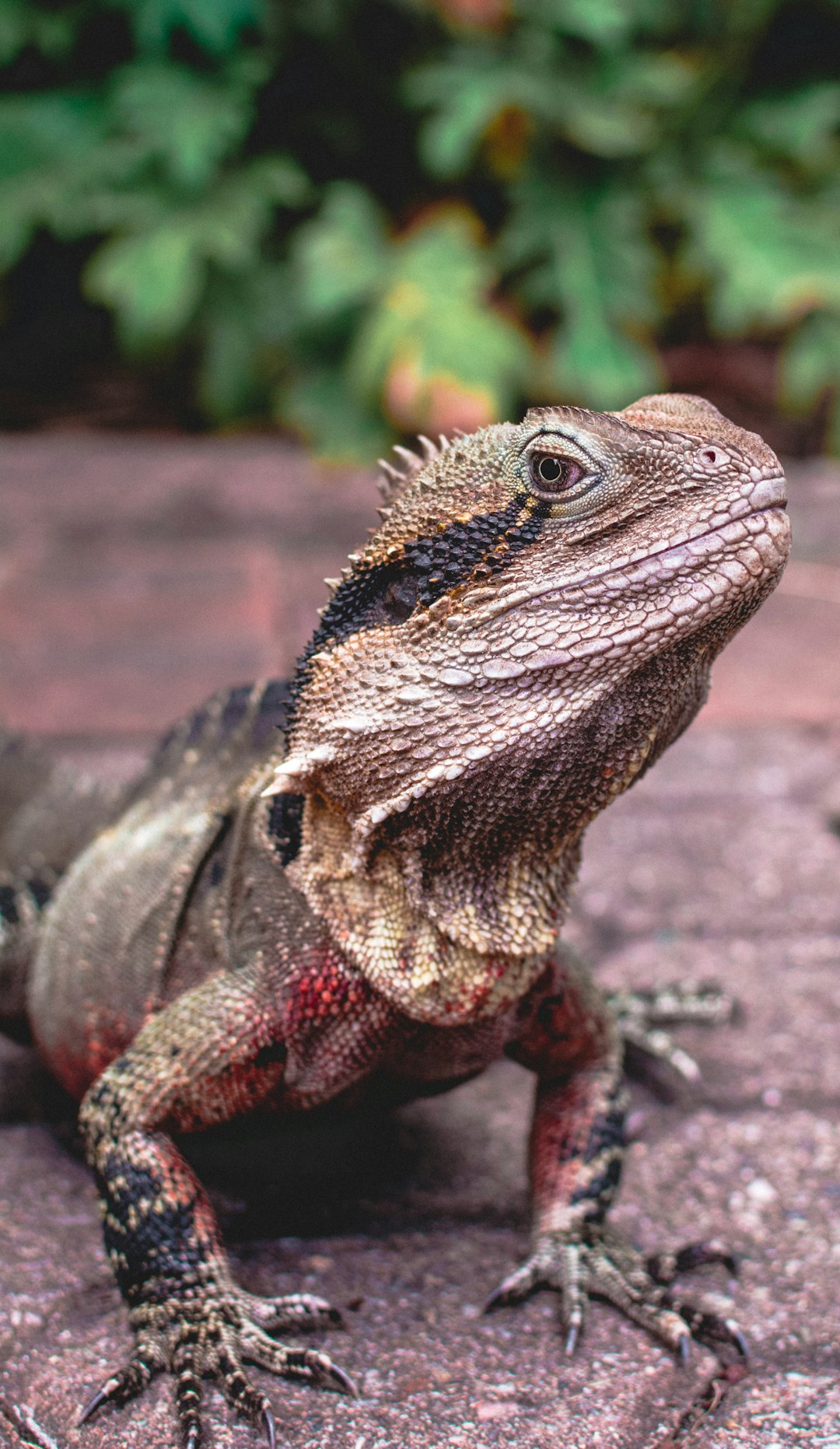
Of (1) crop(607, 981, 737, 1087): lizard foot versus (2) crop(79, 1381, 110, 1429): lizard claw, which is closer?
(2) crop(79, 1381, 110, 1429): lizard claw

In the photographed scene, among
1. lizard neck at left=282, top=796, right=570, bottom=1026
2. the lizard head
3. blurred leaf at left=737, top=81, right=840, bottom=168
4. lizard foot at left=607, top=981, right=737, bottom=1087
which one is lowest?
lizard foot at left=607, top=981, right=737, bottom=1087

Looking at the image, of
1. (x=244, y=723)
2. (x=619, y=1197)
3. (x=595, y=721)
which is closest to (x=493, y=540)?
(x=595, y=721)

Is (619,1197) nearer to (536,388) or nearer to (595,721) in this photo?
(595,721)

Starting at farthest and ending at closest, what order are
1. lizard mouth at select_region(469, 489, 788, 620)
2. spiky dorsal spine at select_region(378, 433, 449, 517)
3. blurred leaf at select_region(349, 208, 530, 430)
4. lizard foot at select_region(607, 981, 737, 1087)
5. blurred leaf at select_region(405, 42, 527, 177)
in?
blurred leaf at select_region(405, 42, 527, 177) → blurred leaf at select_region(349, 208, 530, 430) → lizard foot at select_region(607, 981, 737, 1087) → spiky dorsal spine at select_region(378, 433, 449, 517) → lizard mouth at select_region(469, 489, 788, 620)

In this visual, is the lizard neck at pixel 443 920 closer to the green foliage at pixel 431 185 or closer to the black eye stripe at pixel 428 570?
the black eye stripe at pixel 428 570

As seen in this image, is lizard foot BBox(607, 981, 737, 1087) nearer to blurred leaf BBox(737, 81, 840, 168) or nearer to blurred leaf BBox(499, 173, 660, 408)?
blurred leaf BBox(499, 173, 660, 408)

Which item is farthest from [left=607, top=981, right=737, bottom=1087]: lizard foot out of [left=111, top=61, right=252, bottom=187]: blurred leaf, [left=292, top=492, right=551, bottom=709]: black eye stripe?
[left=111, top=61, right=252, bottom=187]: blurred leaf

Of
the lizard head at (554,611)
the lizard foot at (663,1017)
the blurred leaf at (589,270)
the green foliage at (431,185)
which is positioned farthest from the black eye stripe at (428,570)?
the blurred leaf at (589,270)
